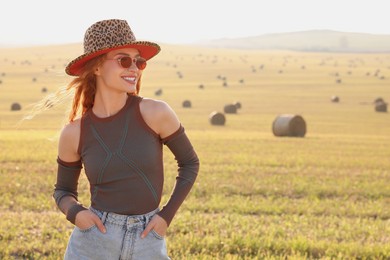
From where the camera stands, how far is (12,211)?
11.2 metres

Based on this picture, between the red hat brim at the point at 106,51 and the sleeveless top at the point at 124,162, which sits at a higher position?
the red hat brim at the point at 106,51

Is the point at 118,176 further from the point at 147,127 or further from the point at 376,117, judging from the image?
the point at 376,117

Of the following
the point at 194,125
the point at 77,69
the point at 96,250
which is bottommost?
the point at 194,125

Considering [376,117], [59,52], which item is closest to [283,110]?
[376,117]

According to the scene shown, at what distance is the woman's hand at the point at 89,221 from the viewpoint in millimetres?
4160

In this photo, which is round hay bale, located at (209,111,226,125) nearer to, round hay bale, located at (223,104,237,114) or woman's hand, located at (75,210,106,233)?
round hay bale, located at (223,104,237,114)

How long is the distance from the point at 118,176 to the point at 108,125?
0.30m

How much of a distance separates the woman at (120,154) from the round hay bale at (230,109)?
39887mm

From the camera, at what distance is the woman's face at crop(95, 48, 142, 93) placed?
4316mm

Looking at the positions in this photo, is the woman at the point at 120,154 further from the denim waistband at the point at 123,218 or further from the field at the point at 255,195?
the field at the point at 255,195

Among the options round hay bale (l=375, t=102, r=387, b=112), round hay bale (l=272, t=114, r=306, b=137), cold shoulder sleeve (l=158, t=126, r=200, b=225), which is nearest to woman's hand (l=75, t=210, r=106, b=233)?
cold shoulder sleeve (l=158, t=126, r=200, b=225)

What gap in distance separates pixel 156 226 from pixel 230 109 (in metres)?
40.3

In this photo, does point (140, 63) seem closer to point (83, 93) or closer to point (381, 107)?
point (83, 93)

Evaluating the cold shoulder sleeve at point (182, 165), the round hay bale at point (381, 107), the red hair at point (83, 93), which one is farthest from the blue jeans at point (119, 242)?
the round hay bale at point (381, 107)
